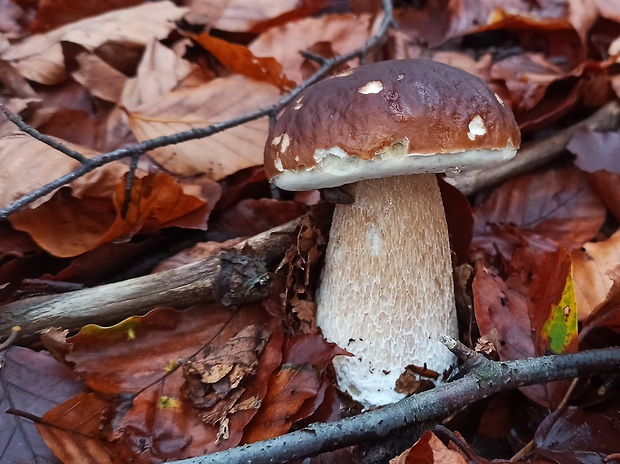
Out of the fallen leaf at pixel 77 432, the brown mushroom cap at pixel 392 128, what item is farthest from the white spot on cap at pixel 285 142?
the fallen leaf at pixel 77 432

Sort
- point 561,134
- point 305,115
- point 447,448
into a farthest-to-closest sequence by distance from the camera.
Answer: point 561,134
point 305,115
point 447,448

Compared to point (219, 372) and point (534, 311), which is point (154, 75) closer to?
point (219, 372)

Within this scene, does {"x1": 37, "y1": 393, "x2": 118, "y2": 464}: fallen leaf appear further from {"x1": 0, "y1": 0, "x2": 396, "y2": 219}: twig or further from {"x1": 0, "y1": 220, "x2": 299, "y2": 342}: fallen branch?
{"x1": 0, "y1": 0, "x2": 396, "y2": 219}: twig

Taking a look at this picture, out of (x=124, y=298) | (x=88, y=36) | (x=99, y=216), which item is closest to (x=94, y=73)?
(x=88, y=36)

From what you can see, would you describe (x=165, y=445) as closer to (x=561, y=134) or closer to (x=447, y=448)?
(x=447, y=448)

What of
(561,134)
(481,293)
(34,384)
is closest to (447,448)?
(481,293)

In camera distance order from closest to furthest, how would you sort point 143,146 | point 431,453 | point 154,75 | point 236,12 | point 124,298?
1. point 431,453
2. point 124,298
3. point 143,146
4. point 154,75
5. point 236,12
